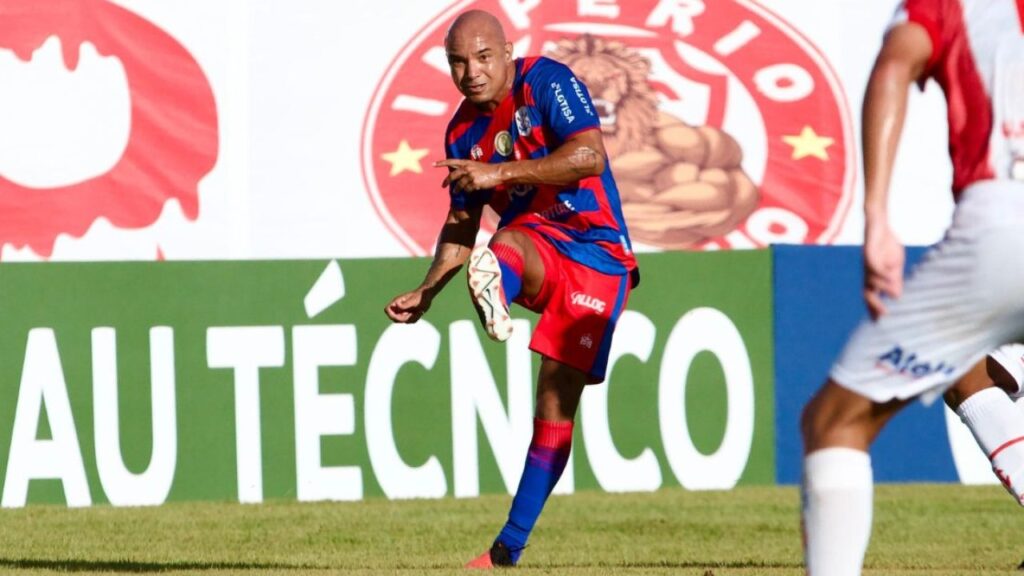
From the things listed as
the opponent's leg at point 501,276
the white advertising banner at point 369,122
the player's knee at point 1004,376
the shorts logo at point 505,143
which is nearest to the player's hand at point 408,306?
the opponent's leg at point 501,276

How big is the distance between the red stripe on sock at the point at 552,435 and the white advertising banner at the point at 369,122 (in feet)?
19.1

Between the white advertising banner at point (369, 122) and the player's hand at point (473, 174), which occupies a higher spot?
the player's hand at point (473, 174)

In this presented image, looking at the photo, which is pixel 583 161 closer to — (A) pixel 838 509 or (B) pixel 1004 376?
(B) pixel 1004 376

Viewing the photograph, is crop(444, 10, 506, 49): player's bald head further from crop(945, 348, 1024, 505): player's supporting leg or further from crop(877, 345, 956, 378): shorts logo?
crop(877, 345, 956, 378): shorts logo

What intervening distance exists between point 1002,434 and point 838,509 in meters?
2.53

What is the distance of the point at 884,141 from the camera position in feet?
13.7

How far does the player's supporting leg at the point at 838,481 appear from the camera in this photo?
4375 mm

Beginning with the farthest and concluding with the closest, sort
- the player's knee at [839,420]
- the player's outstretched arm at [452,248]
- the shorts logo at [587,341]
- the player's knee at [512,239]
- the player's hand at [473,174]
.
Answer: the shorts logo at [587,341] < the player's outstretched arm at [452,248] < the player's knee at [512,239] < the player's hand at [473,174] < the player's knee at [839,420]

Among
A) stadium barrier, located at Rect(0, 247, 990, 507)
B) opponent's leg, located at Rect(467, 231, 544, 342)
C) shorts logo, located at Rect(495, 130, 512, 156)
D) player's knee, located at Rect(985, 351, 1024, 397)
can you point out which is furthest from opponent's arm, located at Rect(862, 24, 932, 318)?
stadium barrier, located at Rect(0, 247, 990, 507)

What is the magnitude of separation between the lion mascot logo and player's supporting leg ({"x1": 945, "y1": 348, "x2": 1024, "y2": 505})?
6.71 meters

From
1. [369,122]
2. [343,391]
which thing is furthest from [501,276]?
[369,122]

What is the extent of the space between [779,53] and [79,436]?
6.04 meters

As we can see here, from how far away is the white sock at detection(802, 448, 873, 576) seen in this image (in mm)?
4383

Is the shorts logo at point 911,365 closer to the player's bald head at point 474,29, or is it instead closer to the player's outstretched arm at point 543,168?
the player's outstretched arm at point 543,168
